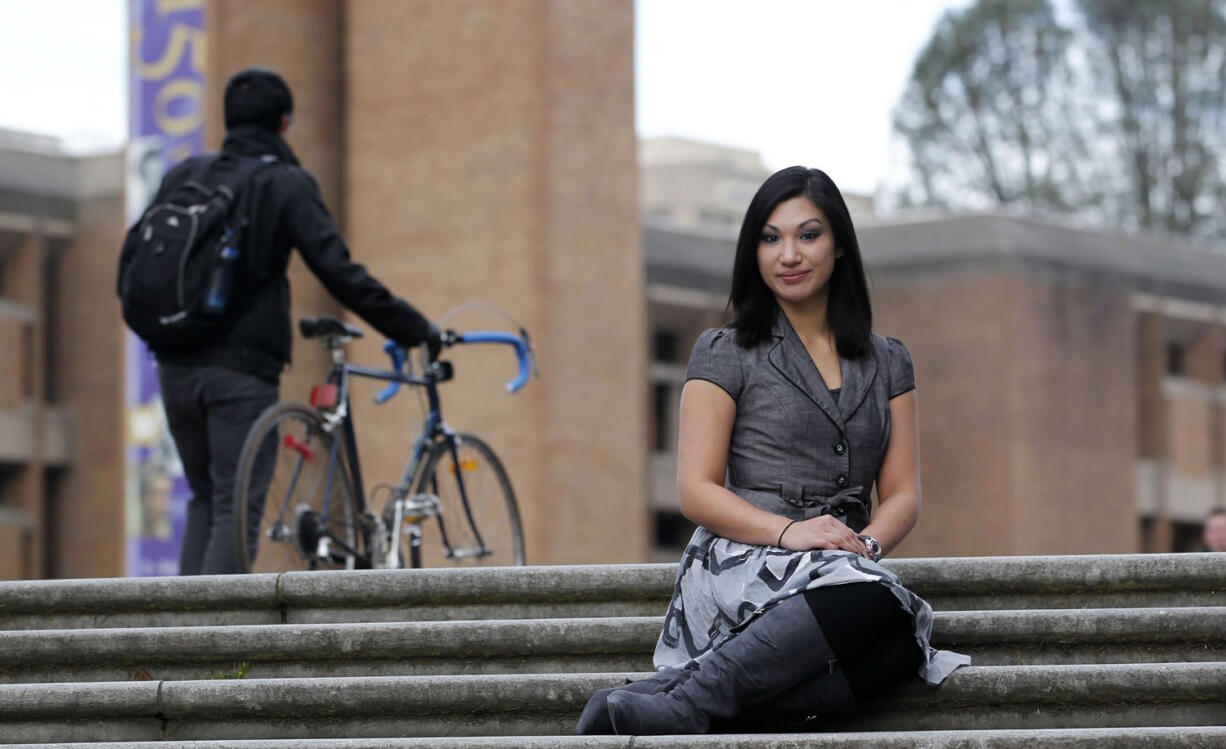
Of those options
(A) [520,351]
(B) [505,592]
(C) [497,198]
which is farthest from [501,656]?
(C) [497,198]

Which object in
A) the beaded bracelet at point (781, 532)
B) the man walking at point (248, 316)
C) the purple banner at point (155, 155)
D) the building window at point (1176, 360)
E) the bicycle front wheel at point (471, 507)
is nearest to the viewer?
the beaded bracelet at point (781, 532)

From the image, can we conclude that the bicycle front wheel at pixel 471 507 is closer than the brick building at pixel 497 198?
Yes

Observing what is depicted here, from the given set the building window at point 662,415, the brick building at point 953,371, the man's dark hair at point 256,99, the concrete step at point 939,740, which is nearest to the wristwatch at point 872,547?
the concrete step at point 939,740

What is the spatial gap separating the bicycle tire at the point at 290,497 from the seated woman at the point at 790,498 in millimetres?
2274

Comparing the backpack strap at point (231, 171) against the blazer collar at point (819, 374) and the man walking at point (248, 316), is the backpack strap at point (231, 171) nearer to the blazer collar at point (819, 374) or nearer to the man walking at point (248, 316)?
the man walking at point (248, 316)

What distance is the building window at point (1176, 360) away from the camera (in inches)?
1340

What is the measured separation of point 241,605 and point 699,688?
1623 millimetres

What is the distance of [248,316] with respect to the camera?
22.6 feet

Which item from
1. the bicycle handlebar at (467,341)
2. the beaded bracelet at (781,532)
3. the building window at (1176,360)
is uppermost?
the building window at (1176,360)

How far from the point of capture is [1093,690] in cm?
471

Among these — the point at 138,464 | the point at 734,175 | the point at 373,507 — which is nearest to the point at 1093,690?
the point at 373,507

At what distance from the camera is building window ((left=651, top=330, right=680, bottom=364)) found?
103ft

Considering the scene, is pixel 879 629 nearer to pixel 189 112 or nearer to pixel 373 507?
pixel 373 507

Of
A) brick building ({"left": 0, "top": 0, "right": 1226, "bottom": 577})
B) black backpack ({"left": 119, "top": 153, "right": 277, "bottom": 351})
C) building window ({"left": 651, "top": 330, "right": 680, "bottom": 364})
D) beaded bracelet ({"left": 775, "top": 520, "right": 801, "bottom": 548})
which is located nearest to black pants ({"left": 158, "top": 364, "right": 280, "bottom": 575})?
black backpack ({"left": 119, "top": 153, "right": 277, "bottom": 351})
